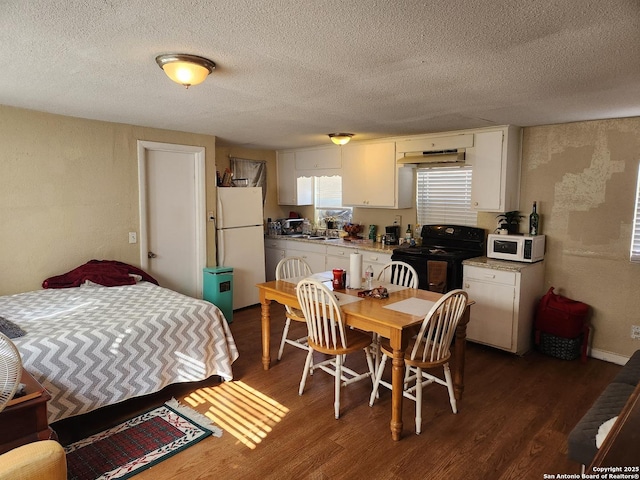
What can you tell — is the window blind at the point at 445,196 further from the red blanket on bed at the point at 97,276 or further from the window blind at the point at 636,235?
the red blanket on bed at the point at 97,276

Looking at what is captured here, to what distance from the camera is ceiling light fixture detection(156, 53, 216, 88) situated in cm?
203

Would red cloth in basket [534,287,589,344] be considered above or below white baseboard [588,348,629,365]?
above

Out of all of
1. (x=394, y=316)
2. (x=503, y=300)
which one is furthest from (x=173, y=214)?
(x=503, y=300)

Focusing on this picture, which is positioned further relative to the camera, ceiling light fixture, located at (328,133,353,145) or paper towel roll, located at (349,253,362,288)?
ceiling light fixture, located at (328,133,353,145)

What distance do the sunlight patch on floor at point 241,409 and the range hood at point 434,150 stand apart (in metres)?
2.89

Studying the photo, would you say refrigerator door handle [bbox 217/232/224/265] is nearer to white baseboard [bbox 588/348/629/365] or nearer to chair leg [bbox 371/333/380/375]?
chair leg [bbox 371/333/380/375]

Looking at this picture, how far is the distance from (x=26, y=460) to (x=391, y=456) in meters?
1.78

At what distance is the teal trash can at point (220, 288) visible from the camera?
462cm

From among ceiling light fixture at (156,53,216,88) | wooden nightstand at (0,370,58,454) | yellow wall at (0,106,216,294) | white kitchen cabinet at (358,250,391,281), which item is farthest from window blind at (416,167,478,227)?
wooden nightstand at (0,370,58,454)

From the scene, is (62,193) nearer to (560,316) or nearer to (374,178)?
(374,178)

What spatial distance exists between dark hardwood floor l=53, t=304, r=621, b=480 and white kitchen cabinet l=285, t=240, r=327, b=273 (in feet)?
6.31

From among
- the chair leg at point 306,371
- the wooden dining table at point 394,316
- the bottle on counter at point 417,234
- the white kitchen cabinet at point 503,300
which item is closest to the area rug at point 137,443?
the chair leg at point 306,371

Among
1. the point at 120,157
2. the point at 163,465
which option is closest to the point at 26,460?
the point at 163,465

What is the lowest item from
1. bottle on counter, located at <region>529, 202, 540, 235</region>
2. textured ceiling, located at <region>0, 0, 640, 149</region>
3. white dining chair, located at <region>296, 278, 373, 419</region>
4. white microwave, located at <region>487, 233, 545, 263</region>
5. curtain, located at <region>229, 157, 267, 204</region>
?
white dining chair, located at <region>296, 278, 373, 419</region>
